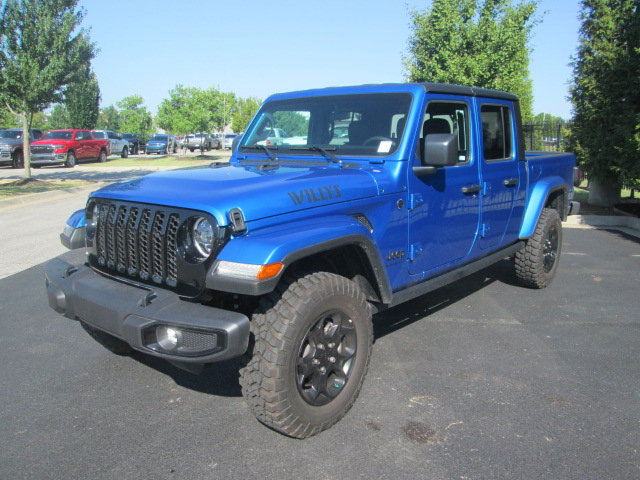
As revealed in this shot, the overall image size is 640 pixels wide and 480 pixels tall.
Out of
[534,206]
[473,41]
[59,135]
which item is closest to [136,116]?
[59,135]

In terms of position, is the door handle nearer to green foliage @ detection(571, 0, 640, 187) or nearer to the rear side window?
the rear side window

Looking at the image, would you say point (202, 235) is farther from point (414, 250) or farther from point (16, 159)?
point (16, 159)

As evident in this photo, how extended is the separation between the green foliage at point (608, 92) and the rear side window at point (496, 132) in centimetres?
511

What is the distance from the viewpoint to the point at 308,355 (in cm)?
288

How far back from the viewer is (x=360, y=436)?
2.96m

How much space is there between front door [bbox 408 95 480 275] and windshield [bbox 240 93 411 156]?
0.24 m

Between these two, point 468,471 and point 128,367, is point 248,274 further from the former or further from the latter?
point 128,367

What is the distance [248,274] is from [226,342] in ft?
1.09

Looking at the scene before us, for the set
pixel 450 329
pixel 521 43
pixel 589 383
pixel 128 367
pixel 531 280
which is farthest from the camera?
pixel 521 43

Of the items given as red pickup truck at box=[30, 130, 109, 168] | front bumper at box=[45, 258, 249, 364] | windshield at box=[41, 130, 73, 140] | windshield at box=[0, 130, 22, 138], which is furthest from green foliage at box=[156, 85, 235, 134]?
front bumper at box=[45, 258, 249, 364]

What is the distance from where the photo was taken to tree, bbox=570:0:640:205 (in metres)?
9.31

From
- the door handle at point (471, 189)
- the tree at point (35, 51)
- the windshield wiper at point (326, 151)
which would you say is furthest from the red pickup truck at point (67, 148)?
the door handle at point (471, 189)

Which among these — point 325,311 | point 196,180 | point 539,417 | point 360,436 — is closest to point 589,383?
point 539,417

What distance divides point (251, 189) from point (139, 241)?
70 centimetres
